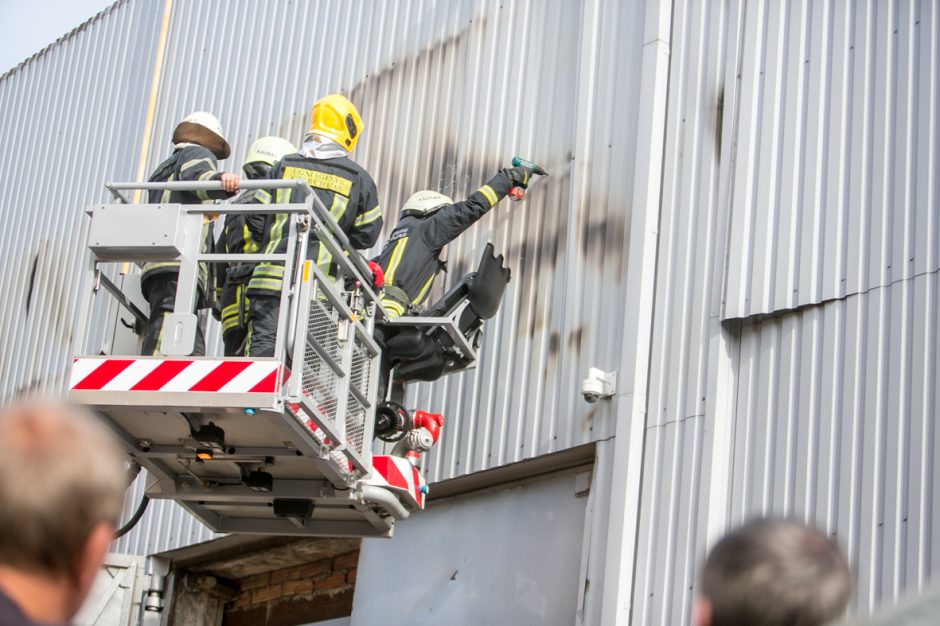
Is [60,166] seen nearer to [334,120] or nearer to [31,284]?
[31,284]

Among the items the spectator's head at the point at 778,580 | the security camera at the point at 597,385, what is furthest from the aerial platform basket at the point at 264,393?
the spectator's head at the point at 778,580

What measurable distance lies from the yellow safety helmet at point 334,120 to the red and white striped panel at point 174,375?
199cm

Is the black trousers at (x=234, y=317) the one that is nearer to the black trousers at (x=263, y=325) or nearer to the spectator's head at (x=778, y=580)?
the black trousers at (x=263, y=325)

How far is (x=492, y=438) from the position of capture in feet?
33.8

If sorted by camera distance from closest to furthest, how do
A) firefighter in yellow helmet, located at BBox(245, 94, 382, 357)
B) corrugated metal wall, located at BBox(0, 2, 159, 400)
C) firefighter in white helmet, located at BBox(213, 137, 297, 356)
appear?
firefighter in yellow helmet, located at BBox(245, 94, 382, 357)
firefighter in white helmet, located at BBox(213, 137, 297, 356)
corrugated metal wall, located at BBox(0, 2, 159, 400)

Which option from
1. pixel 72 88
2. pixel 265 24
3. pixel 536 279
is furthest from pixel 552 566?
pixel 72 88

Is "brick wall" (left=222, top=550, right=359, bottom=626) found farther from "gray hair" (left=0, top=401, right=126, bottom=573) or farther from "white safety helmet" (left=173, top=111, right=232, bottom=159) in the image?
"gray hair" (left=0, top=401, right=126, bottom=573)

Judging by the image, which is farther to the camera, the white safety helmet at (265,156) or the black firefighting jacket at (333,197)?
the white safety helmet at (265,156)

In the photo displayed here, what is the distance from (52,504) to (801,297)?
6.63 meters

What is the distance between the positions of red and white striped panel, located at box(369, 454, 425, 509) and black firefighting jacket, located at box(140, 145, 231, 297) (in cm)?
154

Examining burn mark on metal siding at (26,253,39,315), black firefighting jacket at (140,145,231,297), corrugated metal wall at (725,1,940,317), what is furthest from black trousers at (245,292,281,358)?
burn mark on metal siding at (26,253,39,315)

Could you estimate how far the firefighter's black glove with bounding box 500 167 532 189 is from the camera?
397 inches

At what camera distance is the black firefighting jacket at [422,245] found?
9.39 m

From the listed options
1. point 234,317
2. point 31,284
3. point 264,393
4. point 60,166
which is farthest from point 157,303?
point 60,166
